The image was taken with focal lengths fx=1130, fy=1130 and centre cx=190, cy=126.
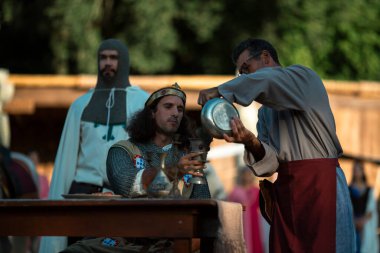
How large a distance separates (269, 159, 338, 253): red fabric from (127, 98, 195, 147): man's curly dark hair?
3.07 feet

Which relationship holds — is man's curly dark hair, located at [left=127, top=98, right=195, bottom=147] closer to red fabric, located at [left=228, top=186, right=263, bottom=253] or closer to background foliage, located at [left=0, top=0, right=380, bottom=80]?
red fabric, located at [left=228, top=186, right=263, bottom=253]

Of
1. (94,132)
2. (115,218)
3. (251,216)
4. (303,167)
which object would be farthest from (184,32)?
(115,218)

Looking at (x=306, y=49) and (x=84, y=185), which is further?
(x=306, y=49)

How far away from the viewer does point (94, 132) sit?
8445mm

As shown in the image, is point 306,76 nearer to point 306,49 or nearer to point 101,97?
point 101,97

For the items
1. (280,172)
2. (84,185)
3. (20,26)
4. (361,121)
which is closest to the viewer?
(280,172)

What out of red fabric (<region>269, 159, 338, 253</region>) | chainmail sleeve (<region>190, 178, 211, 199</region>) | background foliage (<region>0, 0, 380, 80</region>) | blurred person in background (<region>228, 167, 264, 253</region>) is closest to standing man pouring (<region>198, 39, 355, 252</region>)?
red fabric (<region>269, 159, 338, 253</region>)

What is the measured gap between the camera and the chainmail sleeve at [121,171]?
6.65 metres

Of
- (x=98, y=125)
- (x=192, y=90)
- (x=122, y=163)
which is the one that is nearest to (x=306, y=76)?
(x=122, y=163)

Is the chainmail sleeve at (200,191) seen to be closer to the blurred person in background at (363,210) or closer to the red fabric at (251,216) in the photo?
the blurred person in background at (363,210)

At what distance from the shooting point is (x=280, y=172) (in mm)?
6367

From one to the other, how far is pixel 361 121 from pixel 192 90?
12.4ft

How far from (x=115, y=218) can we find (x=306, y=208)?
3.53ft

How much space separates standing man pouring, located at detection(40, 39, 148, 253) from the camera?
27.4 ft
